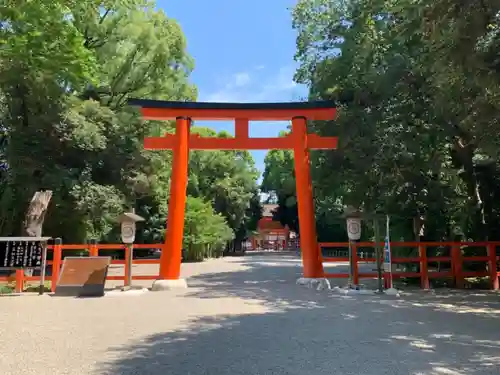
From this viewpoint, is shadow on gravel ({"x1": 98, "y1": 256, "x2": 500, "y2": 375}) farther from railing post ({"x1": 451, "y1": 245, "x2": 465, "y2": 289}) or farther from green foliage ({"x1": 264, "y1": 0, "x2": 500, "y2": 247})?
green foliage ({"x1": 264, "y1": 0, "x2": 500, "y2": 247})

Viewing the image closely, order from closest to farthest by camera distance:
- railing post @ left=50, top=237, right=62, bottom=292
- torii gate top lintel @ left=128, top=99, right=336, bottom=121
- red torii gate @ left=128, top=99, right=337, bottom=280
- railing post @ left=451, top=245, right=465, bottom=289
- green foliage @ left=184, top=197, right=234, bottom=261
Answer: railing post @ left=50, top=237, right=62, bottom=292 → railing post @ left=451, top=245, right=465, bottom=289 → red torii gate @ left=128, top=99, right=337, bottom=280 → torii gate top lintel @ left=128, top=99, right=336, bottom=121 → green foliage @ left=184, top=197, right=234, bottom=261

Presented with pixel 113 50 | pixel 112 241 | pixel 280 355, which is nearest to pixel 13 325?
pixel 280 355

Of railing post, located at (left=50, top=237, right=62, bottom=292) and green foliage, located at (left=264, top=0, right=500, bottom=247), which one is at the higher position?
green foliage, located at (left=264, top=0, right=500, bottom=247)

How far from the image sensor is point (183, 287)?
10.6m

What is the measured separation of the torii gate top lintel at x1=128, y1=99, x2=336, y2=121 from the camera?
11.3m

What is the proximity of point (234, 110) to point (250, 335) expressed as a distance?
740cm

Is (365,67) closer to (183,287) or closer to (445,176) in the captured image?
(445,176)

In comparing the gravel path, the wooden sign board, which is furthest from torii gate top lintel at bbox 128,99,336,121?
the gravel path

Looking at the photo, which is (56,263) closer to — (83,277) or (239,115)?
(83,277)

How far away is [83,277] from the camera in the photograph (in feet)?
31.1

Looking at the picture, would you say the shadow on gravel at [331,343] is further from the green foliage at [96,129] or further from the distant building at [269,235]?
the distant building at [269,235]

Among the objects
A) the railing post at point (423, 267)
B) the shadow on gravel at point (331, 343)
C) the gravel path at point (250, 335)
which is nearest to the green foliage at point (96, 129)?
the gravel path at point (250, 335)

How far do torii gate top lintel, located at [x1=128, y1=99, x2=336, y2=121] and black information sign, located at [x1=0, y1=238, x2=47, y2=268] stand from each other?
4346mm

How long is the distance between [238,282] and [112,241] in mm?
12223
